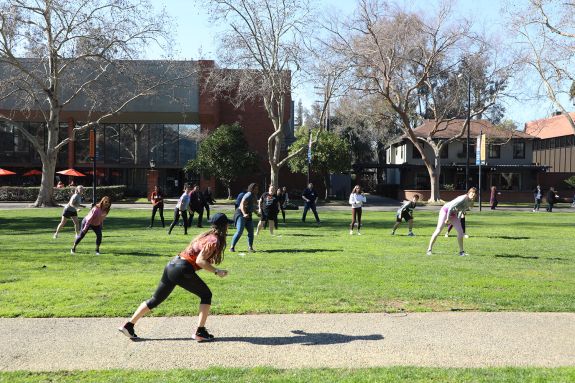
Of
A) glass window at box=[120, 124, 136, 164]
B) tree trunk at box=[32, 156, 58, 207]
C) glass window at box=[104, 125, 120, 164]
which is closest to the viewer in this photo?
tree trunk at box=[32, 156, 58, 207]

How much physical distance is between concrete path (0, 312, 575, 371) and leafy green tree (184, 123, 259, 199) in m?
36.7

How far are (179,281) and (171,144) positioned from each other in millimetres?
44406

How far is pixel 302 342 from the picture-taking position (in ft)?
20.2

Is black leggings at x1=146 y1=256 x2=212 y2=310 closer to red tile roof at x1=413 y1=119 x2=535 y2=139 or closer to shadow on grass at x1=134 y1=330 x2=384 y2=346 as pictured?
shadow on grass at x1=134 y1=330 x2=384 y2=346

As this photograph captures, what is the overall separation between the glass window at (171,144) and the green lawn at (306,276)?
32508 mm

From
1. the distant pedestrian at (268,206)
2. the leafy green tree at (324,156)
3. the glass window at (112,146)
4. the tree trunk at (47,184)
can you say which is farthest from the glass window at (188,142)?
the distant pedestrian at (268,206)

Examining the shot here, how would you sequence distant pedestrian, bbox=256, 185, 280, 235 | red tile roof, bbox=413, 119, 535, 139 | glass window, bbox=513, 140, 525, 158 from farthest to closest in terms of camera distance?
glass window, bbox=513, 140, 525, 158, red tile roof, bbox=413, 119, 535, 139, distant pedestrian, bbox=256, 185, 280, 235

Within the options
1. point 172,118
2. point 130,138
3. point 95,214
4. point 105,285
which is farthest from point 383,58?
point 105,285

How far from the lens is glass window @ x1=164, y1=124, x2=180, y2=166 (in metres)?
49.3

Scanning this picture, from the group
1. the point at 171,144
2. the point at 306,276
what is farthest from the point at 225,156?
the point at 306,276

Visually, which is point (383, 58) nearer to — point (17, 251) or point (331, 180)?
point (331, 180)

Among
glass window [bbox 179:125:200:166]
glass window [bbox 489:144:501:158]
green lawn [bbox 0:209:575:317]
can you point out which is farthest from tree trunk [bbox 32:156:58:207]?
glass window [bbox 489:144:501:158]

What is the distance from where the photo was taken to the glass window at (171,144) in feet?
162

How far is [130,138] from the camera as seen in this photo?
163ft
